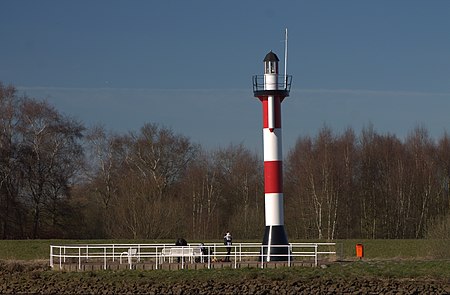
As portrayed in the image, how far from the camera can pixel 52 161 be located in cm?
8069

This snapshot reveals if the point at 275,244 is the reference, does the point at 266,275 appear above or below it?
below

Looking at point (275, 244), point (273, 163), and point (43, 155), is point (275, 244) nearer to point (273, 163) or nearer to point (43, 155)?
point (273, 163)

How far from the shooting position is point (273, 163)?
45.5 m

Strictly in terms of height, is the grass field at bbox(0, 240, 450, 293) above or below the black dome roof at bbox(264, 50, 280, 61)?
below

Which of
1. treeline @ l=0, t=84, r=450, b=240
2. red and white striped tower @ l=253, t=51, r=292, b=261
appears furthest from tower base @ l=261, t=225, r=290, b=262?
treeline @ l=0, t=84, r=450, b=240

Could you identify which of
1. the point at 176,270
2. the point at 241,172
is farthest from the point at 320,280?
the point at 241,172

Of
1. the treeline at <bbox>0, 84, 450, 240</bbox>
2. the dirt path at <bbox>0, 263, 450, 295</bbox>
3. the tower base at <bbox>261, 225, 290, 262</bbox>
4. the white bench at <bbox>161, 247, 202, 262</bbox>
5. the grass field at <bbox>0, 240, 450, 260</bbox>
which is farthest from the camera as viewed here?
the treeline at <bbox>0, 84, 450, 240</bbox>

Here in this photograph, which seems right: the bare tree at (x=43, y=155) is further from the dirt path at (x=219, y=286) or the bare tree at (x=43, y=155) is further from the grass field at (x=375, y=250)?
the dirt path at (x=219, y=286)

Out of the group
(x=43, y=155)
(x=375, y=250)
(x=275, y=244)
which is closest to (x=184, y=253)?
A: (x=275, y=244)

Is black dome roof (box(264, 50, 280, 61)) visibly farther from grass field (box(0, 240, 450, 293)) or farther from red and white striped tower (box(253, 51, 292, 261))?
grass field (box(0, 240, 450, 293))

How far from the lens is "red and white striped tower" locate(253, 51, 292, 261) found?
4506cm

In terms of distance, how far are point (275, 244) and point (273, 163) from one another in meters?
3.86

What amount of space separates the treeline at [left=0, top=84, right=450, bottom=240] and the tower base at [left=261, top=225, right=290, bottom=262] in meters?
25.1

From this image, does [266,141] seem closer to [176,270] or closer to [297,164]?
[176,270]
